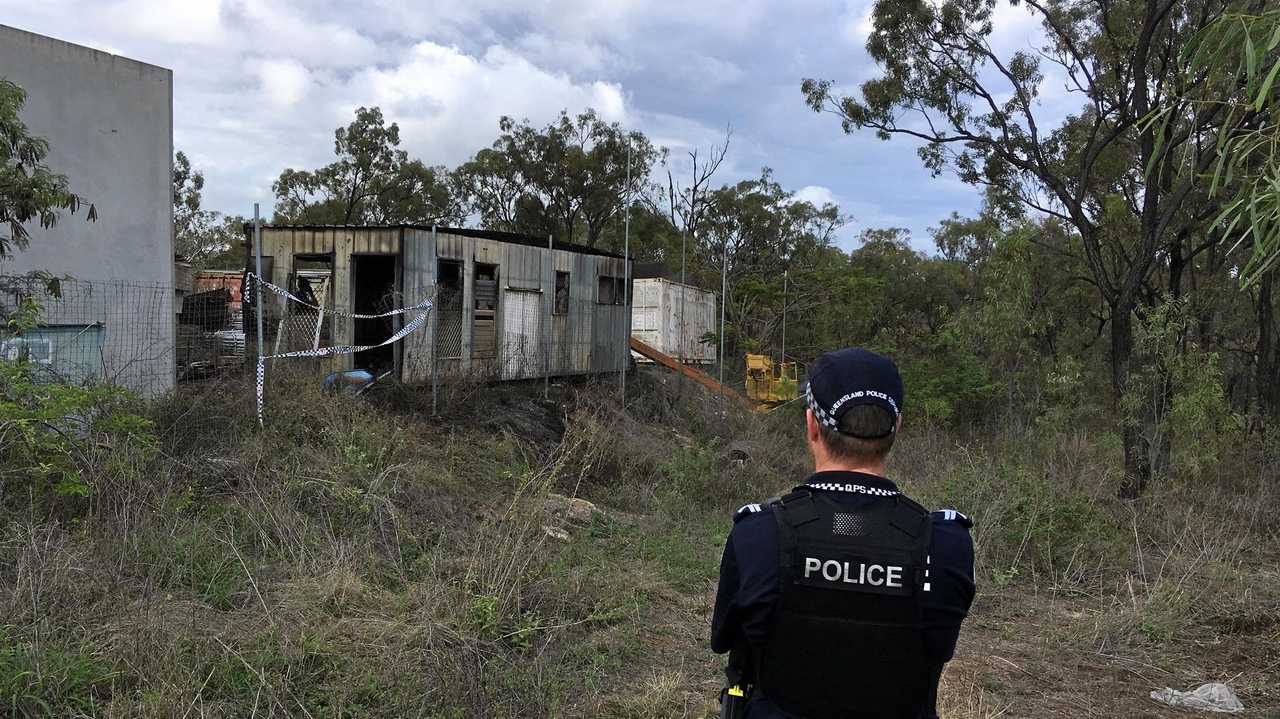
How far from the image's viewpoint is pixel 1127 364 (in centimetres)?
1103

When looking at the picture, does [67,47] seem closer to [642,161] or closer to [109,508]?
[109,508]

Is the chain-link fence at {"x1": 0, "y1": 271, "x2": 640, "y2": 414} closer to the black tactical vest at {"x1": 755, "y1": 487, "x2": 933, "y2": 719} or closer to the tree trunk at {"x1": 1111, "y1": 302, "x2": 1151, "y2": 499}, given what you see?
the black tactical vest at {"x1": 755, "y1": 487, "x2": 933, "y2": 719}

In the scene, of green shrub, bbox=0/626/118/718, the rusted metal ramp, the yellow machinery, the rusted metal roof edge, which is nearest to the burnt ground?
green shrub, bbox=0/626/118/718

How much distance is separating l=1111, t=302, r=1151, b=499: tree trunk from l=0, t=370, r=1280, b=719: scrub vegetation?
0.43 metres

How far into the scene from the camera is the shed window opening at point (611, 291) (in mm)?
17859

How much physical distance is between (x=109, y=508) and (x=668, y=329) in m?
21.2

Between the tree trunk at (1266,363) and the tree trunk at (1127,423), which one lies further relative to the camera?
the tree trunk at (1266,363)

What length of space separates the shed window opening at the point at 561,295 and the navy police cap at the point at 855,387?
569 inches

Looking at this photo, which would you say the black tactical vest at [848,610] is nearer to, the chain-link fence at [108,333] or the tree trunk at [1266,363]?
the chain-link fence at [108,333]

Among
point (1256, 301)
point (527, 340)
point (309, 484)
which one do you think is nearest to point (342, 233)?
point (527, 340)

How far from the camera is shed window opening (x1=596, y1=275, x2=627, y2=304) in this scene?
1786 cm

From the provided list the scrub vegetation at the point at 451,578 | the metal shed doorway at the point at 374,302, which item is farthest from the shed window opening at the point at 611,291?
the scrub vegetation at the point at 451,578

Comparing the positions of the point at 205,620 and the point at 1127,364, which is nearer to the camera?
the point at 205,620

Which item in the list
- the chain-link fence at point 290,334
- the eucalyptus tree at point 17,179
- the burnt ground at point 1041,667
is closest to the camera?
the burnt ground at point 1041,667
